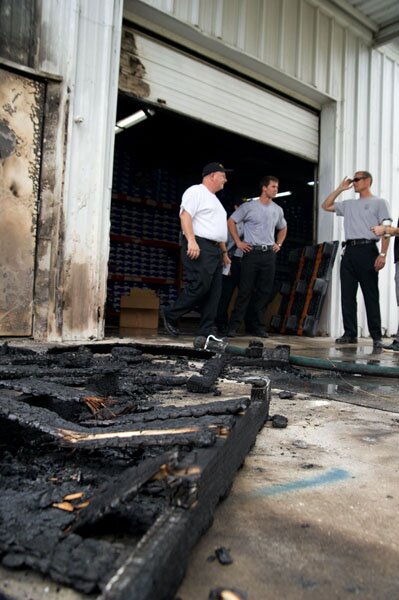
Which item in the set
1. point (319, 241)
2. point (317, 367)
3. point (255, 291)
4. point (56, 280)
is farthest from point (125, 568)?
point (319, 241)

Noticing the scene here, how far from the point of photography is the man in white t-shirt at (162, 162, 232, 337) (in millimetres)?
4520

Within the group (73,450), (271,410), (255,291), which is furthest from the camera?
(255,291)

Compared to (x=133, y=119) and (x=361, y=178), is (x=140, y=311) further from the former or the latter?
(x=133, y=119)

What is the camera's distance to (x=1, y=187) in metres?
3.73

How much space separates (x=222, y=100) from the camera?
5.73m

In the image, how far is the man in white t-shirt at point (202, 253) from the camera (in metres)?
4.52

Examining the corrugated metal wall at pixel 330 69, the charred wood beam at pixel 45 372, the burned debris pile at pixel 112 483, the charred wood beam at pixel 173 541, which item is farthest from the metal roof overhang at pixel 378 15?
the charred wood beam at pixel 173 541

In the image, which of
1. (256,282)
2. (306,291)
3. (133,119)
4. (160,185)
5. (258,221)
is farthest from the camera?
(160,185)

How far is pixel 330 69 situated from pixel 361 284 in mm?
3255

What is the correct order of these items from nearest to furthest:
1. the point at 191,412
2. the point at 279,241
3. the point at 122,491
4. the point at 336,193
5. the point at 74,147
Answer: the point at 122,491 < the point at 191,412 < the point at 74,147 < the point at 336,193 < the point at 279,241

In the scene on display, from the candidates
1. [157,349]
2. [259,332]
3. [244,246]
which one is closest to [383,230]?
[244,246]

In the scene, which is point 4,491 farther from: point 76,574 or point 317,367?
point 317,367

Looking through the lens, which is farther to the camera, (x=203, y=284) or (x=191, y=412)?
(x=203, y=284)

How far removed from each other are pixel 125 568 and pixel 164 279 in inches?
315
